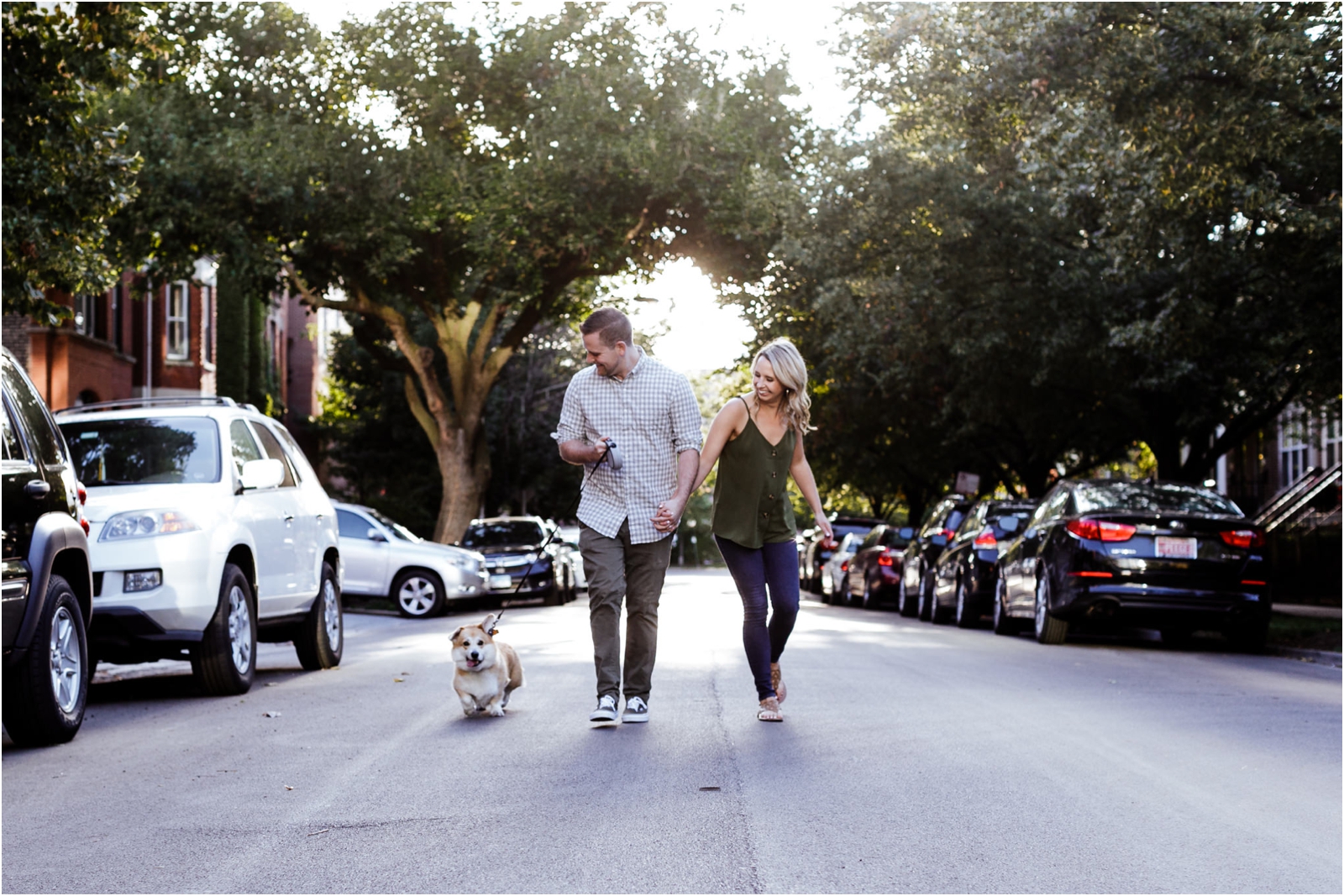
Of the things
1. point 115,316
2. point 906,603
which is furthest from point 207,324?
point 906,603

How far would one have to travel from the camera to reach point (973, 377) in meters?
27.1

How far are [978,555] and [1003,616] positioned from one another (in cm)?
193

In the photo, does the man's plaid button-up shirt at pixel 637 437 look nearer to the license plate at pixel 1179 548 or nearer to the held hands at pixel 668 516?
the held hands at pixel 668 516

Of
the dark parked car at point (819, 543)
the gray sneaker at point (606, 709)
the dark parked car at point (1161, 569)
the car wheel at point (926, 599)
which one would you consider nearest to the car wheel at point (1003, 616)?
the dark parked car at point (1161, 569)

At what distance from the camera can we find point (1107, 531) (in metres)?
15.1

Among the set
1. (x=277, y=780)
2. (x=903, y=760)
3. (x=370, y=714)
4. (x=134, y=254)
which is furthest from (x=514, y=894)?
(x=134, y=254)

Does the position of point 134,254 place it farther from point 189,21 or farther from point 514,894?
point 514,894

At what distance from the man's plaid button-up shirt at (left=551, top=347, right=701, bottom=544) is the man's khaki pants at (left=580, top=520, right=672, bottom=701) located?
7 cm

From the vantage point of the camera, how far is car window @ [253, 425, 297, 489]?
12.0 metres

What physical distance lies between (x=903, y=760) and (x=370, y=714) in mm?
3325

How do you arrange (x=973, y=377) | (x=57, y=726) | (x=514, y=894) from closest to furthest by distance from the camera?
(x=514, y=894)
(x=57, y=726)
(x=973, y=377)

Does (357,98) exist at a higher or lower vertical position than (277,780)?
higher

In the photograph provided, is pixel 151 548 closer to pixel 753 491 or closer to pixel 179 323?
pixel 753 491

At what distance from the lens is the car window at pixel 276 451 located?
12.0m
